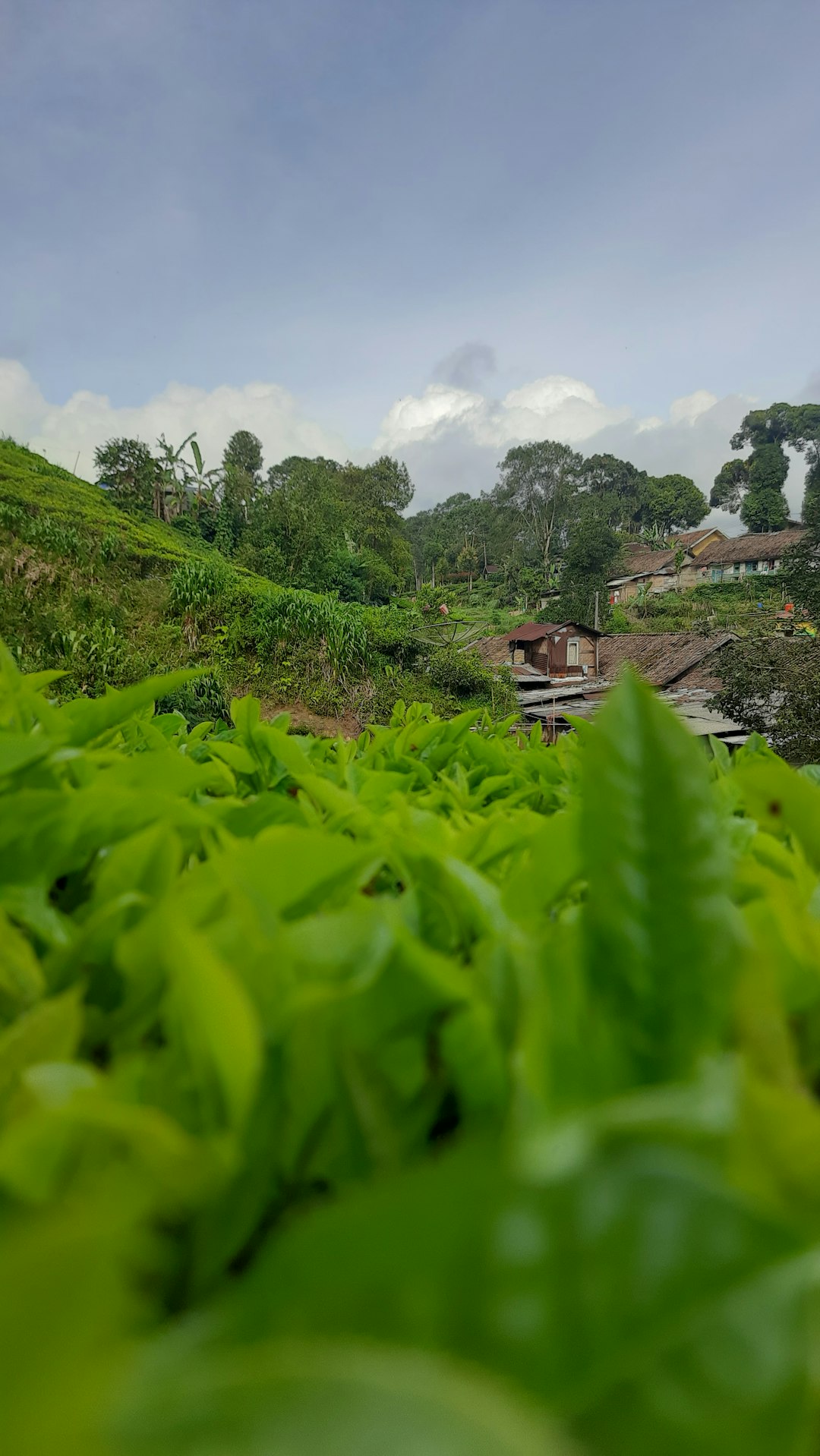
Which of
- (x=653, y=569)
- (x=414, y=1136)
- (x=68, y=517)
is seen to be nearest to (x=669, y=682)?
(x=653, y=569)

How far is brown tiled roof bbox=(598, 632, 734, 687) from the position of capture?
1597cm

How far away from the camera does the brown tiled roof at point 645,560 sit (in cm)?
2534

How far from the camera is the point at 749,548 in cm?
2514

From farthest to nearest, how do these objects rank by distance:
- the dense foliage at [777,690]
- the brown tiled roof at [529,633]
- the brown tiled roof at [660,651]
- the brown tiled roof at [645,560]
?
1. the brown tiled roof at [645,560]
2. the brown tiled roof at [529,633]
3. the brown tiled roof at [660,651]
4. the dense foliage at [777,690]

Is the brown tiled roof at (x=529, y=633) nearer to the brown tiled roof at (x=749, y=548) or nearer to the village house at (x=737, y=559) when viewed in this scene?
the village house at (x=737, y=559)

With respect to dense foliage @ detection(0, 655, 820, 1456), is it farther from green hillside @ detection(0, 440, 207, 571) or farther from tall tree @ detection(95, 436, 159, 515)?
Answer: tall tree @ detection(95, 436, 159, 515)

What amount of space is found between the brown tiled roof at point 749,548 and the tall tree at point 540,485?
5612mm

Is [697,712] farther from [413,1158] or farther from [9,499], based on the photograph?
[413,1158]

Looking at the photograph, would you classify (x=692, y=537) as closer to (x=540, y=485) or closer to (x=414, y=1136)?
(x=540, y=485)

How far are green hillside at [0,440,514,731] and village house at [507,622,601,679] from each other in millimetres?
7625

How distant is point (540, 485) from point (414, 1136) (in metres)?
31.5

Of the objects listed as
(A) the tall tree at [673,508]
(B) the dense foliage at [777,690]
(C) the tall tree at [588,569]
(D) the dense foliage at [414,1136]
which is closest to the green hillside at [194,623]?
(B) the dense foliage at [777,690]

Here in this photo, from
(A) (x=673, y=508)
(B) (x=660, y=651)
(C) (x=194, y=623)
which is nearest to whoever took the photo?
(C) (x=194, y=623)

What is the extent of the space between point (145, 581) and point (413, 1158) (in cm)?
1018
